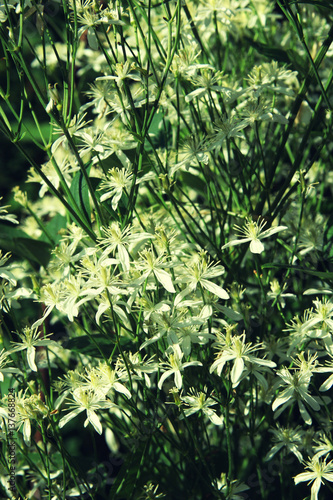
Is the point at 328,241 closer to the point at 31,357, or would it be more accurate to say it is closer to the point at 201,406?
the point at 201,406

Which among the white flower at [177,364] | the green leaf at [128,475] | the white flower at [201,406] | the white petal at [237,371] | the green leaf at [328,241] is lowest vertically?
the green leaf at [128,475]

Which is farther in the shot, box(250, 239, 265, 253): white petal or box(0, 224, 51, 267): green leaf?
box(0, 224, 51, 267): green leaf

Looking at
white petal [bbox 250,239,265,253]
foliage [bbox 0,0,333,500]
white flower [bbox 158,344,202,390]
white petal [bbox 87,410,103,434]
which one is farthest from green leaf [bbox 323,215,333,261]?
white petal [bbox 87,410,103,434]

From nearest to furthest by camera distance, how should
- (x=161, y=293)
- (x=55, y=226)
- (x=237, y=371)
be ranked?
(x=237, y=371) → (x=161, y=293) → (x=55, y=226)

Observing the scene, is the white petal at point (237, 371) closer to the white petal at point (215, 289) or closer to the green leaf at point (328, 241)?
the white petal at point (215, 289)

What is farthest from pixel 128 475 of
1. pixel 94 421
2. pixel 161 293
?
pixel 161 293

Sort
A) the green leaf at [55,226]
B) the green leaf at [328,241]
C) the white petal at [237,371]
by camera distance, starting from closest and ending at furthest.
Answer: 1. the white petal at [237,371]
2. the green leaf at [328,241]
3. the green leaf at [55,226]

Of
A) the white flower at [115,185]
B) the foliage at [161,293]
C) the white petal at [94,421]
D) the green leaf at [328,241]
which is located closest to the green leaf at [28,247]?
the foliage at [161,293]

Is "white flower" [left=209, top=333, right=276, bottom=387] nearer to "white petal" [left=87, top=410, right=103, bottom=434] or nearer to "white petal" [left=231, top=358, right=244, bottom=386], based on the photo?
"white petal" [left=231, top=358, right=244, bottom=386]

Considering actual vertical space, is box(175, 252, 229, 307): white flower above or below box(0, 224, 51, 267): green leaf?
below

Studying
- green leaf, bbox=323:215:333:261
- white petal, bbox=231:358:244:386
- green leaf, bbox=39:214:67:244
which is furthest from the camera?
green leaf, bbox=39:214:67:244

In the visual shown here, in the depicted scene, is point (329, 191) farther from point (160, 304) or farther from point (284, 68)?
point (160, 304)

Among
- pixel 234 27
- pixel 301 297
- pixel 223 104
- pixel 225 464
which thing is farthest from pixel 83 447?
pixel 234 27
